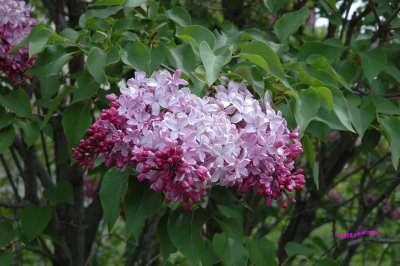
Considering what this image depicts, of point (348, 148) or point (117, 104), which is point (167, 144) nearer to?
point (117, 104)

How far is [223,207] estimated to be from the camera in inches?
73.6

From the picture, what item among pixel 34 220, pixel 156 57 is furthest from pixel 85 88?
pixel 34 220

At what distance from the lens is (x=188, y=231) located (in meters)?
1.37

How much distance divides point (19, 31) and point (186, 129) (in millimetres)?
1001

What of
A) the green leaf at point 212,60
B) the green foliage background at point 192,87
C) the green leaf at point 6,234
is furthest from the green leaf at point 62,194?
the green leaf at point 212,60

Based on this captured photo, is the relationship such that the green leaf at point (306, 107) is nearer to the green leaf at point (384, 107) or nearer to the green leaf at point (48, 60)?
the green leaf at point (384, 107)

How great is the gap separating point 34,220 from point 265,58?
1.17 metres

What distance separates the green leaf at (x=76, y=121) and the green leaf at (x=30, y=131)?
23 cm

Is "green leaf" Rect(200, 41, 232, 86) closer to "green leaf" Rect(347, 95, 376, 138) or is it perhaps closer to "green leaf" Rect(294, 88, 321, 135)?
"green leaf" Rect(294, 88, 321, 135)

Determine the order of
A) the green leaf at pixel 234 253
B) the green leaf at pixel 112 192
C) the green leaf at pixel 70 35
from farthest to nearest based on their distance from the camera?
the green leaf at pixel 70 35 → the green leaf at pixel 234 253 → the green leaf at pixel 112 192

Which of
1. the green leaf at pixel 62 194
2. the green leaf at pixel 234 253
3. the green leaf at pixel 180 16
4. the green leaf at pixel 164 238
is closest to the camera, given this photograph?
the green leaf at pixel 164 238

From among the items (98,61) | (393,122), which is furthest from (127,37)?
(393,122)

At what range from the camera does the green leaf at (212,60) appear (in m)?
1.27

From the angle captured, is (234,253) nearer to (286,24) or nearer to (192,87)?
(192,87)
